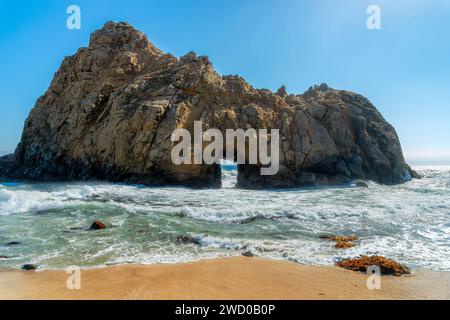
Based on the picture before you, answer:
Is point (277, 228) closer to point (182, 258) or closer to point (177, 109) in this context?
point (182, 258)

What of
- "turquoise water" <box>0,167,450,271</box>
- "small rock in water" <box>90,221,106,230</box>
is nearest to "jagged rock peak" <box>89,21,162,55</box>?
"turquoise water" <box>0,167,450,271</box>

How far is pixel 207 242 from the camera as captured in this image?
970 centimetres

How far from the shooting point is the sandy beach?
5.96 meters

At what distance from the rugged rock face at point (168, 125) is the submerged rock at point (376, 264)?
20.9 meters

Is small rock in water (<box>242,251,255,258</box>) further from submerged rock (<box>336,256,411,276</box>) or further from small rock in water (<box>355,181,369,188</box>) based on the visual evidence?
small rock in water (<box>355,181,369,188</box>)

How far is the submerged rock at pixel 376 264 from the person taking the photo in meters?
7.36

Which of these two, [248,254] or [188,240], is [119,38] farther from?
[248,254]

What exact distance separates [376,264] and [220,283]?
4.04m

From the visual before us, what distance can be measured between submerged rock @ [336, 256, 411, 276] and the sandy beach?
286 millimetres

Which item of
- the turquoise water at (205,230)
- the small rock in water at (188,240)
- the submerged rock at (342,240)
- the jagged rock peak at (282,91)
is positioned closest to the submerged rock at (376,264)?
the turquoise water at (205,230)

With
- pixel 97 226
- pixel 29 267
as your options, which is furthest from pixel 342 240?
pixel 29 267

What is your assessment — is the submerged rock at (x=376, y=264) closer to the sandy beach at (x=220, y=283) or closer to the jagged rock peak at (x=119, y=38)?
the sandy beach at (x=220, y=283)
